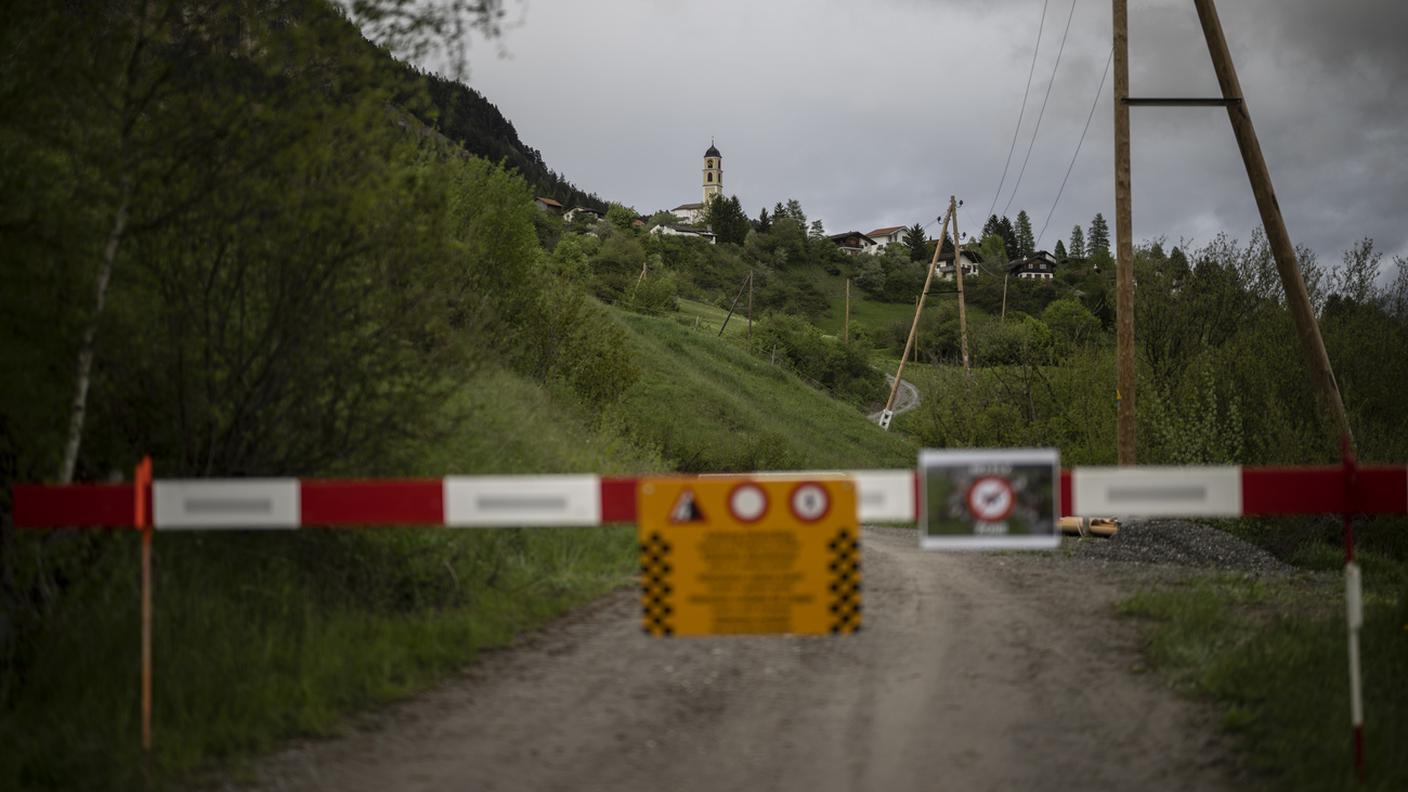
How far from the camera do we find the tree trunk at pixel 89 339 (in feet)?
22.8

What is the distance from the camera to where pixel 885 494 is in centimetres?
549

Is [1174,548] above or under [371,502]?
under

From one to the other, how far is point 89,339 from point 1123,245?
18.2m

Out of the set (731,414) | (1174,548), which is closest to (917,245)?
(731,414)

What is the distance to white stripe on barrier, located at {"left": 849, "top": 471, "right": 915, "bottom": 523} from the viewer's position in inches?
216

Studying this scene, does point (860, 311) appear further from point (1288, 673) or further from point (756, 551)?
point (756, 551)

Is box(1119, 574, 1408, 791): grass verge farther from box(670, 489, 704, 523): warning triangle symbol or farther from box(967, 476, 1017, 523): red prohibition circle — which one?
box(670, 489, 704, 523): warning triangle symbol

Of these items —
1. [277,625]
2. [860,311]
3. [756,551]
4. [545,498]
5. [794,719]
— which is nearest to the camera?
[756,551]

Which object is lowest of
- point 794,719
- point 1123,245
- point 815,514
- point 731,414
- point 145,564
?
point 794,719

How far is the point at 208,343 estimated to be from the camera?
305 inches

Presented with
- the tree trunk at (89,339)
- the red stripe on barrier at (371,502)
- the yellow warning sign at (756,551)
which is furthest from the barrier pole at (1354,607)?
the tree trunk at (89,339)

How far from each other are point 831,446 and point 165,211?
43194mm

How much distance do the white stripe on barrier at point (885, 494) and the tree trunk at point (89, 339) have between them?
15.9 ft

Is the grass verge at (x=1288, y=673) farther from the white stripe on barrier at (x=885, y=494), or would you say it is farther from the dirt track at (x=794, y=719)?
the white stripe on barrier at (x=885, y=494)
